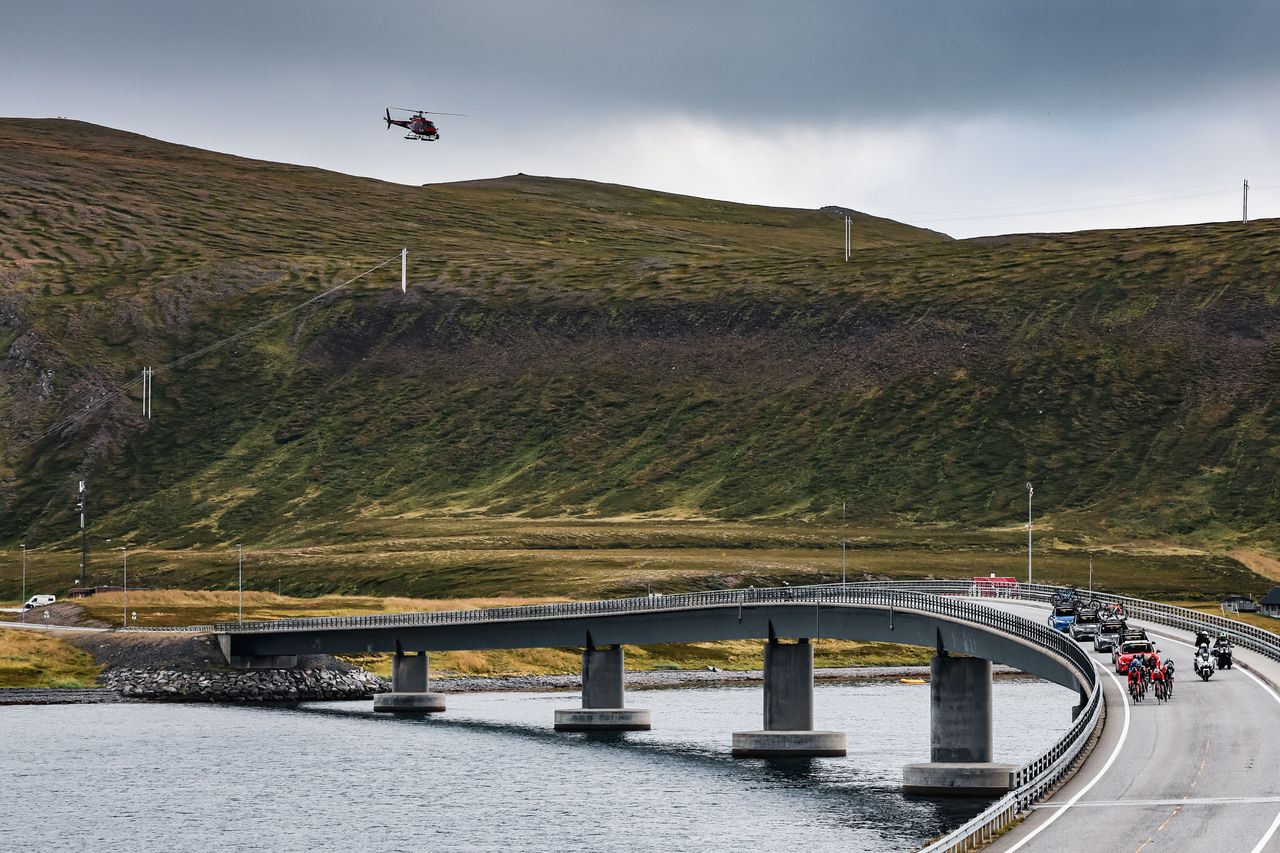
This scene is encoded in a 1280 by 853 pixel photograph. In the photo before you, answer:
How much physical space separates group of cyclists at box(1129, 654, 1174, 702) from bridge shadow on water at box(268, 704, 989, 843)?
10.5 m

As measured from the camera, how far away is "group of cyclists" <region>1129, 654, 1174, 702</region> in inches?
3051

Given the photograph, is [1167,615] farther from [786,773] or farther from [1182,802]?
[1182,802]

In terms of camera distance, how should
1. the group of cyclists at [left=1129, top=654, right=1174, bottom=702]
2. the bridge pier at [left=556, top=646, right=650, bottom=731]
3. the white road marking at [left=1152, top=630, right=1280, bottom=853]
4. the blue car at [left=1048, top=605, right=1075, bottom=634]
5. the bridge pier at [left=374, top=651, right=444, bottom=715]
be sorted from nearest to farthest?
the white road marking at [left=1152, top=630, right=1280, bottom=853] < the group of cyclists at [left=1129, top=654, right=1174, bottom=702] < the blue car at [left=1048, top=605, right=1075, bottom=634] < the bridge pier at [left=556, top=646, right=650, bottom=731] < the bridge pier at [left=374, top=651, right=444, bottom=715]

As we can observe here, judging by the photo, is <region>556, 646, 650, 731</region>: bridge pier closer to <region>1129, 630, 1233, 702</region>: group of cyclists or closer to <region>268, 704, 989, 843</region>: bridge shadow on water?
<region>268, 704, 989, 843</region>: bridge shadow on water

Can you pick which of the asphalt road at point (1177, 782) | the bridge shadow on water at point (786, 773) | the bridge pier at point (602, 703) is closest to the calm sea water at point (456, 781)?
the bridge shadow on water at point (786, 773)

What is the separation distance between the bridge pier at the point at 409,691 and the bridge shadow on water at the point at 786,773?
132 inches

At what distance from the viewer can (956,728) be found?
98.9 m

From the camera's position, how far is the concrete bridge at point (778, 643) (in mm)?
95688

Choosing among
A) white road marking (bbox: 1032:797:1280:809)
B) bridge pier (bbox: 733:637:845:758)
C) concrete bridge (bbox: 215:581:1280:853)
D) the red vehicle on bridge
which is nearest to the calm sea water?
bridge pier (bbox: 733:637:845:758)

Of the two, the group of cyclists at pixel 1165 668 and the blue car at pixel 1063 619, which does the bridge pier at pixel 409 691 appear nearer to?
the blue car at pixel 1063 619

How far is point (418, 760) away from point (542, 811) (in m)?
26.3

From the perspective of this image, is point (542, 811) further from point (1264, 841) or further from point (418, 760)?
point (1264, 841)

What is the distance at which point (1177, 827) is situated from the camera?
52844 mm

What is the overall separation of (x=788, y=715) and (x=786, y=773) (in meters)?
11.3
